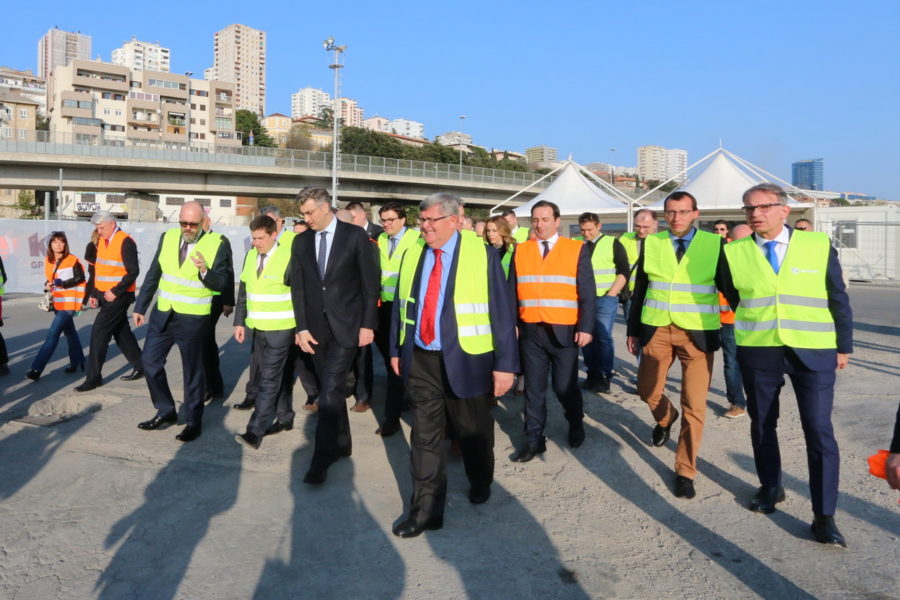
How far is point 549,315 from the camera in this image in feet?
17.1

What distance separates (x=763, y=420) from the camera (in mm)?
4098

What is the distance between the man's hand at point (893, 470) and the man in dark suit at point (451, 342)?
219 centimetres

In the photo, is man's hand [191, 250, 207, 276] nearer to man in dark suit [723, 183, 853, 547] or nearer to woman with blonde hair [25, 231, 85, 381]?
woman with blonde hair [25, 231, 85, 381]

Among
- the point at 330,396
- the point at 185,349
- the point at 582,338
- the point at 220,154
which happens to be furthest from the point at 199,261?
the point at 220,154

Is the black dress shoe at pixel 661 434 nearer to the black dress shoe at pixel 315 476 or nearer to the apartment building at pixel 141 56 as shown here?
the black dress shoe at pixel 315 476

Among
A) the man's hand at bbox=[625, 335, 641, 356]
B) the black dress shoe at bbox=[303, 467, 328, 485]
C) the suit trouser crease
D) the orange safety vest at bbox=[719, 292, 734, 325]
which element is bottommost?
the black dress shoe at bbox=[303, 467, 328, 485]

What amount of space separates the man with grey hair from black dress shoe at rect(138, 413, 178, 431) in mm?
1748

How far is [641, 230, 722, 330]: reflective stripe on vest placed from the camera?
467 cm

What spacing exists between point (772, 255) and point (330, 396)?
3.02 m

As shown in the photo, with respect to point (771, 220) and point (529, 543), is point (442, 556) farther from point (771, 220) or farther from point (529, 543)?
point (771, 220)

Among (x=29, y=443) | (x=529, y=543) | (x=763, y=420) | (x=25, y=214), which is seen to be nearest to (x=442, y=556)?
(x=529, y=543)

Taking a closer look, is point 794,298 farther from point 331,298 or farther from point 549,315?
point 331,298

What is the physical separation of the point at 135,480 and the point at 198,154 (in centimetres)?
3987

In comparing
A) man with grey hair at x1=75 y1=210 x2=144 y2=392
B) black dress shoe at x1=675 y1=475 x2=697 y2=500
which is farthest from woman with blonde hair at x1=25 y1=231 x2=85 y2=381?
black dress shoe at x1=675 y1=475 x2=697 y2=500
